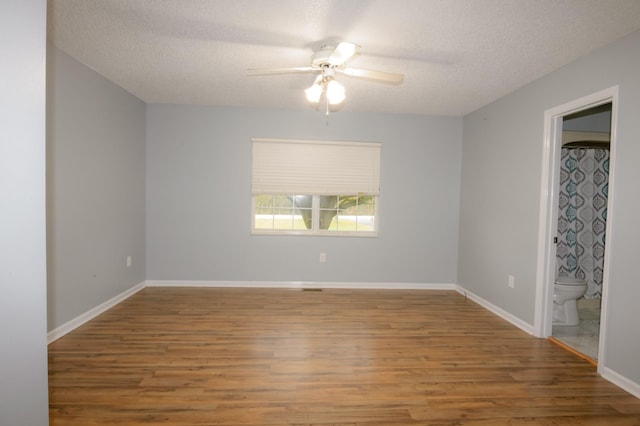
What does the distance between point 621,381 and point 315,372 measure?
2123 mm

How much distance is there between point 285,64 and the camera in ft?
9.59

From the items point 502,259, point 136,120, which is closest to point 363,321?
point 502,259

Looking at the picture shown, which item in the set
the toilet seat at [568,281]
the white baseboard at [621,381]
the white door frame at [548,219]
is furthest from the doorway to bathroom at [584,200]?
the white baseboard at [621,381]

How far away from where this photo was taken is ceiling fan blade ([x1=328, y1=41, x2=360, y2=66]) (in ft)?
6.85

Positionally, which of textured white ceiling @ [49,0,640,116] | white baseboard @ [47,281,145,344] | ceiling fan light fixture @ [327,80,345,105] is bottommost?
white baseboard @ [47,281,145,344]

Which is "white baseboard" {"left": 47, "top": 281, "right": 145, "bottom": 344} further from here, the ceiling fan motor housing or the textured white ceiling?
the ceiling fan motor housing

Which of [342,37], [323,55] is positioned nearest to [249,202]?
[323,55]

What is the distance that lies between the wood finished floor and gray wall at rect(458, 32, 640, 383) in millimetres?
435

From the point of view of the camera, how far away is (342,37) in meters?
2.40

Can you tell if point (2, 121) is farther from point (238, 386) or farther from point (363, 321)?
point (363, 321)

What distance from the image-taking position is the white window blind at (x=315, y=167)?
4.42 meters

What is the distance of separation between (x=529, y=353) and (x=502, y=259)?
118 cm

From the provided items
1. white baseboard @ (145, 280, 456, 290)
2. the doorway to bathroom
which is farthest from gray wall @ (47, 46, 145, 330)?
the doorway to bathroom

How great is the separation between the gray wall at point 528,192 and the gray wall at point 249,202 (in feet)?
1.31
